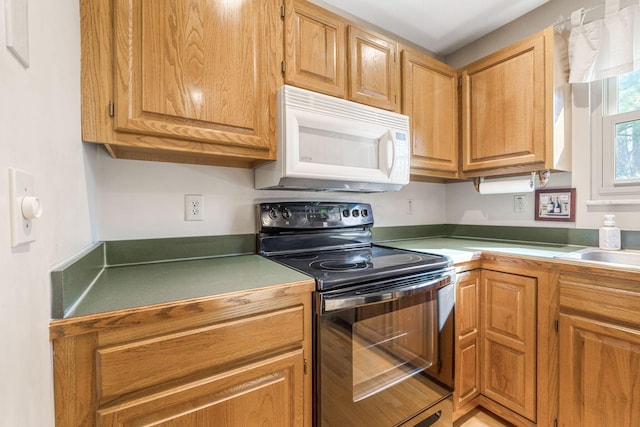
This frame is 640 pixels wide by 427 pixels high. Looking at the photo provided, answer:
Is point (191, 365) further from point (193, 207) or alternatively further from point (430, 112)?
point (430, 112)

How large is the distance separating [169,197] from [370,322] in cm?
105

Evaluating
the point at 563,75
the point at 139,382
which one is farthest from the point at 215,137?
the point at 563,75

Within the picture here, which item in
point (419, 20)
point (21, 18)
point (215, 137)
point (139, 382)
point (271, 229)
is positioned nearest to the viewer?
point (21, 18)

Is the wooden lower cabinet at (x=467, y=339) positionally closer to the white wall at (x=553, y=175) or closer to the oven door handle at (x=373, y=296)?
the oven door handle at (x=373, y=296)

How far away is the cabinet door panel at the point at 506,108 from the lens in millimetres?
1585

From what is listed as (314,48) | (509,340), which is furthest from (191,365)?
(509,340)

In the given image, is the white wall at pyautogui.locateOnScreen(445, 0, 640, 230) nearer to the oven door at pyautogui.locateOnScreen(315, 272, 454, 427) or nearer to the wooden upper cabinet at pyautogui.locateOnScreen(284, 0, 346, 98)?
the oven door at pyautogui.locateOnScreen(315, 272, 454, 427)

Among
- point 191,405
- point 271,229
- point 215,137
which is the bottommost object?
point 191,405

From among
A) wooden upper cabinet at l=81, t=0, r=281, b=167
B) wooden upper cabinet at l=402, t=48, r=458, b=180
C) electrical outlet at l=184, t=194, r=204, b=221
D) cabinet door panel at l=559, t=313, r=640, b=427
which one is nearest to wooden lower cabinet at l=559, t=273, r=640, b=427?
cabinet door panel at l=559, t=313, r=640, b=427

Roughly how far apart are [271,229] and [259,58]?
79cm

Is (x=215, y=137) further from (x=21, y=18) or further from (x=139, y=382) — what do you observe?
(x=139, y=382)

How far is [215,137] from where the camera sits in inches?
44.1

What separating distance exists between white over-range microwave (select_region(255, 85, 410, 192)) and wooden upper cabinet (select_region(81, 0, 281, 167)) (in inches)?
3.8

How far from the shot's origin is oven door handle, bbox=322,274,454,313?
998 millimetres
